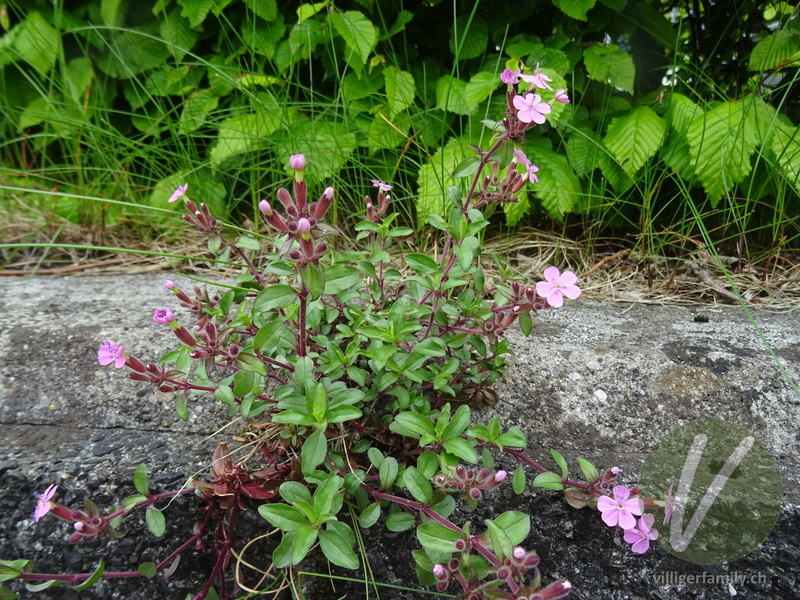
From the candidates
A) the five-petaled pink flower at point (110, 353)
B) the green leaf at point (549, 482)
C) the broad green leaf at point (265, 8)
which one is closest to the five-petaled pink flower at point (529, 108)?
the green leaf at point (549, 482)

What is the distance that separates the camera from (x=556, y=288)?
992 mm

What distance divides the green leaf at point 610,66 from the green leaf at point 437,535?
1.65m

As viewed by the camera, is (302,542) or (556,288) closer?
(302,542)

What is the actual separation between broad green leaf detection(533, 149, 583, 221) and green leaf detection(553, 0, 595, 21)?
47 centimetres

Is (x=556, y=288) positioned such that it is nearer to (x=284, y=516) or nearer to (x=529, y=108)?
(x=529, y=108)

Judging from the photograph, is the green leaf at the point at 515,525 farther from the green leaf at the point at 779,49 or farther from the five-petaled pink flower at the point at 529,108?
the green leaf at the point at 779,49

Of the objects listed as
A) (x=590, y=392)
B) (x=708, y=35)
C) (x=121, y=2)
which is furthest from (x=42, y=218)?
(x=708, y=35)

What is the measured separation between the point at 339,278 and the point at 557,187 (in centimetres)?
111

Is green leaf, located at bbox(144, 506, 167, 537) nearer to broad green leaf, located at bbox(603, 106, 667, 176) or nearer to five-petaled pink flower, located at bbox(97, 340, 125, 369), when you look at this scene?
five-petaled pink flower, located at bbox(97, 340, 125, 369)

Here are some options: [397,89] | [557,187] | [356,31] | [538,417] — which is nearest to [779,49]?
[557,187]

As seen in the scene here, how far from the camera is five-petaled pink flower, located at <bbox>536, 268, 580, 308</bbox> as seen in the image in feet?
3.19

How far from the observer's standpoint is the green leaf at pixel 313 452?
927mm

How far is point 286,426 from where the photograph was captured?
3.71ft

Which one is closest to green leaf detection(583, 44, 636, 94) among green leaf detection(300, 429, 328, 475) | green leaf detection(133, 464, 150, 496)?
green leaf detection(300, 429, 328, 475)
